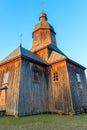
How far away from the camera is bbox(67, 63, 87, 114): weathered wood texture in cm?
1091

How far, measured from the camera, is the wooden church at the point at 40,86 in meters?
9.67

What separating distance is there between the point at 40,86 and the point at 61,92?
79.8 inches

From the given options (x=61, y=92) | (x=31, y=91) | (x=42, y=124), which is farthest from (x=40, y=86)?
(x=42, y=124)

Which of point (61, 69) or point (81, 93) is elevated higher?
point (61, 69)

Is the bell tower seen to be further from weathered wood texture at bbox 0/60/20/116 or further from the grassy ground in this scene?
the grassy ground

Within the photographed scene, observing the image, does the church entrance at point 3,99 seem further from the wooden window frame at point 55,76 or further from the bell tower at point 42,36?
the bell tower at point 42,36

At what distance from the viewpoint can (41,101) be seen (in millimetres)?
11023

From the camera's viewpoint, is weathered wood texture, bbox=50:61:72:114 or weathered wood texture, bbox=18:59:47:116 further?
weathered wood texture, bbox=50:61:72:114

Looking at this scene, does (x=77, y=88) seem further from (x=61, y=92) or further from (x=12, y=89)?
(x=12, y=89)

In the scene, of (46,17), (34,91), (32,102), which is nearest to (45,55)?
(34,91)

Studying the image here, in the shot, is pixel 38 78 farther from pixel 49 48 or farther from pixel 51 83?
pixel 49 48

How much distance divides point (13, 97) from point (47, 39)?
998 centimetres

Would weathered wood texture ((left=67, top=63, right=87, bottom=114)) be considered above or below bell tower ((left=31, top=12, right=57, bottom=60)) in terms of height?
below

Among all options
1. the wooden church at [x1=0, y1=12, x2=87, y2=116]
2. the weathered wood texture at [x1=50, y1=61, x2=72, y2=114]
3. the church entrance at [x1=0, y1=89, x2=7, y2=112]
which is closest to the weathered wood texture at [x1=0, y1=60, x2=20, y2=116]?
the wooden church at [x1=0, y1=12, x2=87, y2=116]
